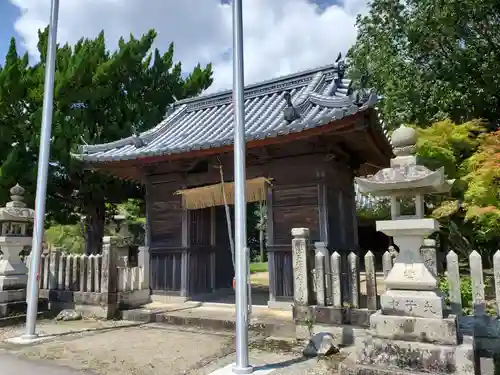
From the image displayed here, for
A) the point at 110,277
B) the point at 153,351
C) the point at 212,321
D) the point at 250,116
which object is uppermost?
the point at 250,116

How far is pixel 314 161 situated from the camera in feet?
26.3

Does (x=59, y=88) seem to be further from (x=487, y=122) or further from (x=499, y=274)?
(x=487, y=122)

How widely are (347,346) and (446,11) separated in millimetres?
14543

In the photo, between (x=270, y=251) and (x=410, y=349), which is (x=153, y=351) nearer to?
(x=270, y=251)

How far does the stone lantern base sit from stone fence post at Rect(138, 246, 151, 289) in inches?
237

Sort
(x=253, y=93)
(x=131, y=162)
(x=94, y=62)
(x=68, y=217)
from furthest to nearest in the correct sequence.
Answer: (x=68, y=217) → (x=94, y=62) → (x=253, y=93) → (x=131, y=162)

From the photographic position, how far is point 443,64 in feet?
53.5

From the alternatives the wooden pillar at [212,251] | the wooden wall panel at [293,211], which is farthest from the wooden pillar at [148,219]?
the wooden wall panel at [293,211]

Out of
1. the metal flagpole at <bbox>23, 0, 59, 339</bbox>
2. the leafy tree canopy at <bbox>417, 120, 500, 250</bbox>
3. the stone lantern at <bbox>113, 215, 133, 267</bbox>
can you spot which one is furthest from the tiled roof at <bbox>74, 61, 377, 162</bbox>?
the stone lantern at <bbox>113, 215, 133, 267</bbox>

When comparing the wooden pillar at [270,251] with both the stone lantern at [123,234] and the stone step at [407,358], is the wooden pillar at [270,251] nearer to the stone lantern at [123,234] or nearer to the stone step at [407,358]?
the stone step at [407,358]

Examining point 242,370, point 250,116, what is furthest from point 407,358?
point 250,116

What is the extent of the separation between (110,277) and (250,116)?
5016 mm

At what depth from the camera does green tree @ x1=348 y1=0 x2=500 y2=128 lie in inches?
601

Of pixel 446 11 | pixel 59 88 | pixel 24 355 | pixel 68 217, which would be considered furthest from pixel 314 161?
pixel 446 11
